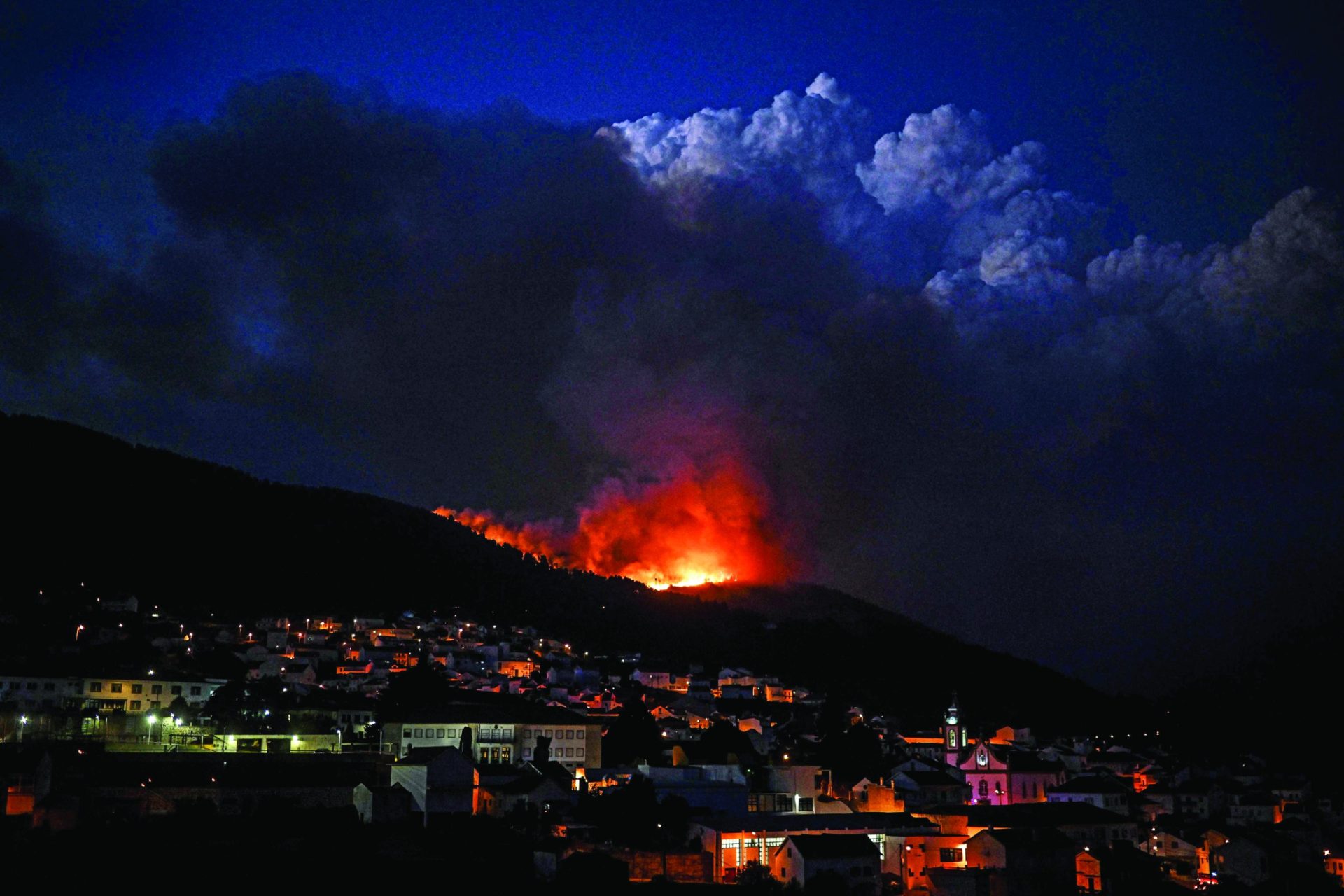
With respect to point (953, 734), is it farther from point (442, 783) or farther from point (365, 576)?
point (365, 576)

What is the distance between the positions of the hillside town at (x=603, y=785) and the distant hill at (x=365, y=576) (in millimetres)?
21673

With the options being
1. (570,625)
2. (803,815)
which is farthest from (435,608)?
(803,815)

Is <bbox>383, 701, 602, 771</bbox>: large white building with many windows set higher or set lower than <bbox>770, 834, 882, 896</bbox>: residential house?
higher

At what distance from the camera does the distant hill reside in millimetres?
102062

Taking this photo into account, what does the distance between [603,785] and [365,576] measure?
7630cm

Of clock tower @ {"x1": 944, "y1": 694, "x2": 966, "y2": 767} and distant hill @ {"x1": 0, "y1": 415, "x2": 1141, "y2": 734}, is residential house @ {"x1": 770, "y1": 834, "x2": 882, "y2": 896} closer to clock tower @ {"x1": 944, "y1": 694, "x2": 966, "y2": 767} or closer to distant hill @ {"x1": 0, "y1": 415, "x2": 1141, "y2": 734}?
clock tower @ {"x1": 944, "y1": 694, "x2": 966, "y2": 767}

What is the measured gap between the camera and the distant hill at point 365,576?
102 metres

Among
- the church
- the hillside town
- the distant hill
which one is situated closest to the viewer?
the hillside town

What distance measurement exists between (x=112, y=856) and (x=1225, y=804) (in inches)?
2247

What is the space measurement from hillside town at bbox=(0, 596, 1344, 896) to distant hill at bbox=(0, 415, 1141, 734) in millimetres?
21673

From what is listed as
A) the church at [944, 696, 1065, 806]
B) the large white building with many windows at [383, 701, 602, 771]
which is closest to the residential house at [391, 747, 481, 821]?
the large white building with many windows at [383, 701, 602, 771]

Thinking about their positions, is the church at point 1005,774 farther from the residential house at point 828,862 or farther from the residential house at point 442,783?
the residential house at point 442,783

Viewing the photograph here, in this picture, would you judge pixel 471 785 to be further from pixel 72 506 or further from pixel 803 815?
pixel 72 506

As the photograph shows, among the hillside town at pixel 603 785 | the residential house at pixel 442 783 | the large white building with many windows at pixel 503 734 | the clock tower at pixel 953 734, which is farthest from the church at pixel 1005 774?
the residential house at pixel 442 783
